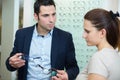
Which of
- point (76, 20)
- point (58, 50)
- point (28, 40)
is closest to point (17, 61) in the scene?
point (28, 40)

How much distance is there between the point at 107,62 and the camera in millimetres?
1268

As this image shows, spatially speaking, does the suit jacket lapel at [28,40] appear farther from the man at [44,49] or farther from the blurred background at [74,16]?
the blurred background at [74,16]

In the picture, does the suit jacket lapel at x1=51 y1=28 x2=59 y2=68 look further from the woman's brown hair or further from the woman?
the woman's brown hair

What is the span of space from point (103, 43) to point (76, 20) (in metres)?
1.01

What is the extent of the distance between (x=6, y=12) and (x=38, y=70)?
46.6 inches

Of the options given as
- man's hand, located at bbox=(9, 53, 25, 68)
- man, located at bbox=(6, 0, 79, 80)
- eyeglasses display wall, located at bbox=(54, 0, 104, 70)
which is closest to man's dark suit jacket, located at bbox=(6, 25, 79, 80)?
man, located at bbox=(6, 0, 79, 80)

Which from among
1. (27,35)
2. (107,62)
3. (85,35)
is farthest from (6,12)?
(107,62)

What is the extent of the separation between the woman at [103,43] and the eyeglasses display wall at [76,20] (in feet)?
2.94

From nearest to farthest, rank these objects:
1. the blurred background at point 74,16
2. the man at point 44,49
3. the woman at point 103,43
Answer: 1. the woman at point 103,43
2. the man at point 44,49
3. the blurred background at point 74,16

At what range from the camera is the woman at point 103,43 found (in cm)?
126

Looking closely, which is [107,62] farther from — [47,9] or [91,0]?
[91,0]

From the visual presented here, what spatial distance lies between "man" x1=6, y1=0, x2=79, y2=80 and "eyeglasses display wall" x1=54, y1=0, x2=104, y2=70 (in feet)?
0.90

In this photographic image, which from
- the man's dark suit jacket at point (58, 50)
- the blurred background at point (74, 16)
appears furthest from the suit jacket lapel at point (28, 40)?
the blurred background at point (74, 16)

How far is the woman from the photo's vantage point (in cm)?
126
